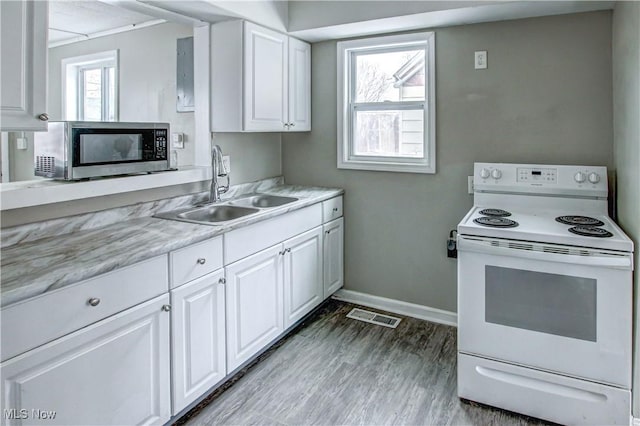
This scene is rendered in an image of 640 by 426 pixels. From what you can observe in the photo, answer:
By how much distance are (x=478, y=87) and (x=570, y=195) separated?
0.88m

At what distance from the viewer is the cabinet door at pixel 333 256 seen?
3.18 metres

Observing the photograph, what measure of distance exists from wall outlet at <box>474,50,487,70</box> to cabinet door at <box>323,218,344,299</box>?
1.44m

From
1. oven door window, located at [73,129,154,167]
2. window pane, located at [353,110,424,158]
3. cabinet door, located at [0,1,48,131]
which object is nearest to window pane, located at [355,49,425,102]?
window pane, located at [353,110,424,158]

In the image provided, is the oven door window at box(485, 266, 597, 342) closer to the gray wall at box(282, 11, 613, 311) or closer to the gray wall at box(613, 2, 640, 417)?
the gray wall at box(613, 2, 640, 417)

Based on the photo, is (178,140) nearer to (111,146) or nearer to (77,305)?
(111,146)

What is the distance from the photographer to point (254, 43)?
2689 mm

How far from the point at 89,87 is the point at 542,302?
13.3ft

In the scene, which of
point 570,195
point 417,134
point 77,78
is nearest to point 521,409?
point 570,195

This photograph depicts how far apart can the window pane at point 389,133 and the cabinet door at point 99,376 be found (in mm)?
2006

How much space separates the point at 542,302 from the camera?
1.99m

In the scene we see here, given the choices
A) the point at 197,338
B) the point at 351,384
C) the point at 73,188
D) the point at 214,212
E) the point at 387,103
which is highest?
the point at 387,103

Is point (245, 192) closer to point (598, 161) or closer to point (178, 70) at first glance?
point (178, 70)

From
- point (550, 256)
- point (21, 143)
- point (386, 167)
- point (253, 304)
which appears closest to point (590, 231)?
point (550, 256)

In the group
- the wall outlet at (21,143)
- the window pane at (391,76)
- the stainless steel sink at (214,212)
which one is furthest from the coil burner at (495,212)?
the wall outlet at (21,143)
